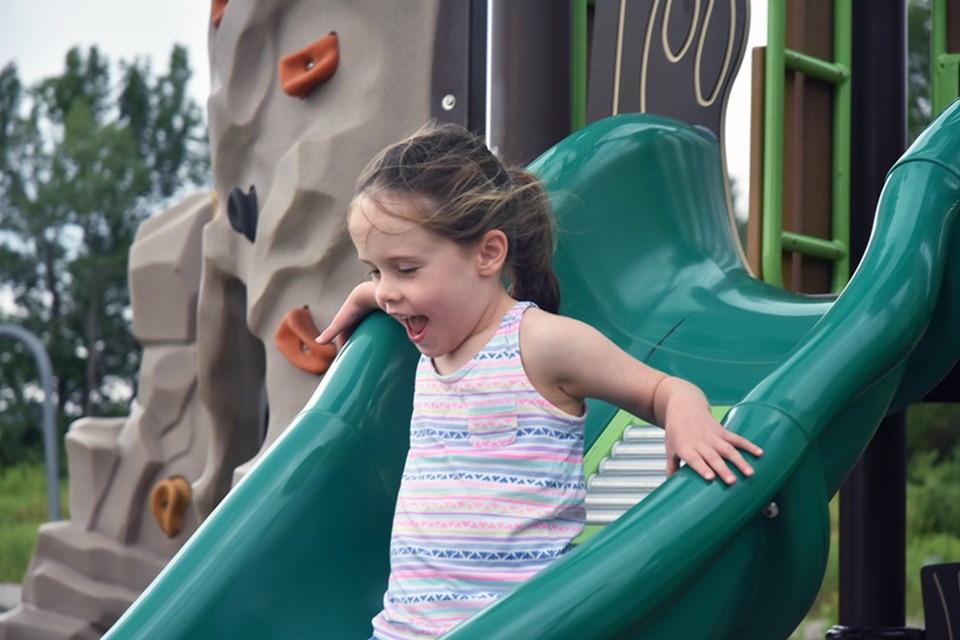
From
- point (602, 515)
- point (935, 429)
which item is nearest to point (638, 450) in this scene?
point (602, 515)

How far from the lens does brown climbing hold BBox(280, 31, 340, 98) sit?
390cm

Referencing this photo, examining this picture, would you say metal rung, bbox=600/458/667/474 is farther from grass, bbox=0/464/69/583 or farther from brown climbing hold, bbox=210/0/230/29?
grass, bbox=0/464/69/583

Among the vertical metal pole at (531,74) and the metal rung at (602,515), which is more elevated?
the vertical metal pole at (531,74)

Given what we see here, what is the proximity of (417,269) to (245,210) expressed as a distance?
2.83 meters

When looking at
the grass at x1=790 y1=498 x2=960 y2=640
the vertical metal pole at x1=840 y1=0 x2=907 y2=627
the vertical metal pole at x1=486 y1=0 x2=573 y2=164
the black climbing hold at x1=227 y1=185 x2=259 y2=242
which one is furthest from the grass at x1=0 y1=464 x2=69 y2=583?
the vertical metal pole at x1=486 y1=0 x2=573 y2=164

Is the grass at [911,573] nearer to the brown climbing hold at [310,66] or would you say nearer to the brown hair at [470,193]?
the brown climbing hold at [310,66]

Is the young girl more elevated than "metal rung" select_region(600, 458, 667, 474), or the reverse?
the young girl

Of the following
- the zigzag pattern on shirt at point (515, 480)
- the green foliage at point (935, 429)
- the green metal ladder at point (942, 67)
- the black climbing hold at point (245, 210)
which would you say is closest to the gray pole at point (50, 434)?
the black climbing hold at point (245, 210)

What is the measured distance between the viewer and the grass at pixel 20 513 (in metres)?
14.4

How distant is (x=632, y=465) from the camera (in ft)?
7.36

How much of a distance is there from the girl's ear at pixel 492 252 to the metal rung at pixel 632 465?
592mm

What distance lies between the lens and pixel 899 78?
3.64 m

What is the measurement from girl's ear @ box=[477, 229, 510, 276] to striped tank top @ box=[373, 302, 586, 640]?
0.07 meters

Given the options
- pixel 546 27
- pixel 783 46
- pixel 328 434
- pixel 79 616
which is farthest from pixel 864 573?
pixel 79 616
